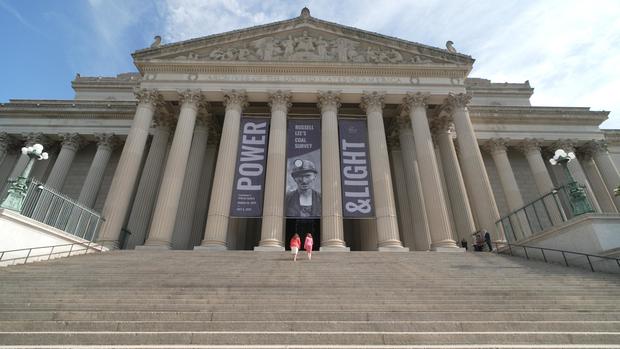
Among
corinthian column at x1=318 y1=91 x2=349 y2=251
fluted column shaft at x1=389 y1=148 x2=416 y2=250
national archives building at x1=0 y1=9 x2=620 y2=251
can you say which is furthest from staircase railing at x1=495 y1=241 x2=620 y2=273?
corinthian column at x1=318 y1=91 x2=349 y2=251

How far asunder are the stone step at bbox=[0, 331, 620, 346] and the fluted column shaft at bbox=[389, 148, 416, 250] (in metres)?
15.8

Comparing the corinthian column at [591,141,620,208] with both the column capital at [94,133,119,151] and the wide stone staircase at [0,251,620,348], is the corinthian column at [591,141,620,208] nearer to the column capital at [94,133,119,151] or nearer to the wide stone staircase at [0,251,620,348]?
the wide stone staircase at [0,251,620,348]

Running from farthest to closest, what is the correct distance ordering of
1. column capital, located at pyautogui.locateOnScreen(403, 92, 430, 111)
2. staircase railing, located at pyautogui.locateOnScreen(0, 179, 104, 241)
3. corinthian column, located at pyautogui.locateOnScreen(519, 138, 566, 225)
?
corinthian column, located at pyautogui.locateOnScreen(519, 138, 566, 225) < column capital, located at pyautogui.locateOnScreen(403, 92, 430, 111) < staircase railing, located at pyautogui.locateOnScreen(0, 179, 104, 241)

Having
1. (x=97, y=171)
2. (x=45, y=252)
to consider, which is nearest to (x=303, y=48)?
(x=97, y=171)

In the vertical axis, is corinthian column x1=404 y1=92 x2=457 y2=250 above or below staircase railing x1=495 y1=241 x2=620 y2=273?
above

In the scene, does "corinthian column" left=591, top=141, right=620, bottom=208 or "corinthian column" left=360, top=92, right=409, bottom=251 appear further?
"corinthian column" left=591, top=141, right=620, bottom=208

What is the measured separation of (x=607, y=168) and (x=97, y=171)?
39454mm

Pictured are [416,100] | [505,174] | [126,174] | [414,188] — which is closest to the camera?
[126,174]

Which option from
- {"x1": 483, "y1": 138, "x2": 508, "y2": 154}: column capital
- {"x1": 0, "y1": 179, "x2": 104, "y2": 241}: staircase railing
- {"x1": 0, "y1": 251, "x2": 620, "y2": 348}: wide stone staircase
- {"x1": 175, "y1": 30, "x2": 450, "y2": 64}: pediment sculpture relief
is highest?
{"x1": 175, "y1": 30, "x2": 450, "y2": 64}: pediment sculpture relief

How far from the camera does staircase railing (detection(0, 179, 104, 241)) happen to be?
42.8 feet

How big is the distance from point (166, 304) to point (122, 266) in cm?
586

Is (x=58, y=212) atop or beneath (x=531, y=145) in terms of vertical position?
beneath

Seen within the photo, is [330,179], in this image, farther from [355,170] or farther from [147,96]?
[147,96]

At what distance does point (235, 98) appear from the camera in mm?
21000
